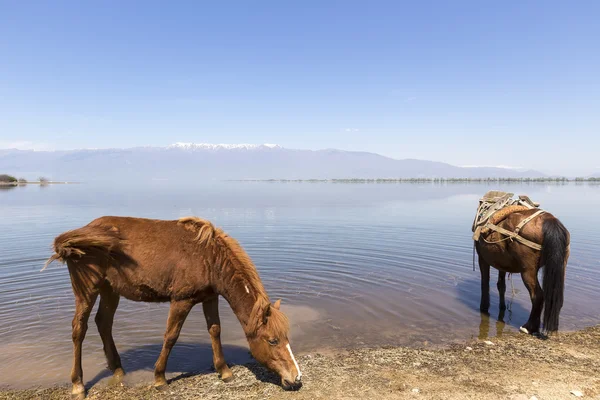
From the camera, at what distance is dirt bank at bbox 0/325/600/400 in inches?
203

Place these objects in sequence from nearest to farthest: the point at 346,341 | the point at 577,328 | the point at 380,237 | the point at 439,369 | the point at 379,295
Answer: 1. the point at 439,369
2. the point at 346,341
3. the point at 577,328
4. the point at 379,295
5. the point at 380,237

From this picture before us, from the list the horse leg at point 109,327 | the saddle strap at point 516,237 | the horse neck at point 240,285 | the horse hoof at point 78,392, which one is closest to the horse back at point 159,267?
the horse neck at point 240,285

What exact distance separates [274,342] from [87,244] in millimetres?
3198

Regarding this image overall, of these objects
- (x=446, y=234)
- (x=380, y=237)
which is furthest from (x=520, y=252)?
(x=446, y=234)

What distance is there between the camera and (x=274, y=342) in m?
5.05

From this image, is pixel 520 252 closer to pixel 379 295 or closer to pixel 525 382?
pixel 525 382

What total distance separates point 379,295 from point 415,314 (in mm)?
1600

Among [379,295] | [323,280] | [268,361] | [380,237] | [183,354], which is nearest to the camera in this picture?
[268,361]

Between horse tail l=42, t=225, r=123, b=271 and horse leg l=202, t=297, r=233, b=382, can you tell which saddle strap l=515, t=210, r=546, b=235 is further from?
horse tail l=42, t=225, r=123, b=271

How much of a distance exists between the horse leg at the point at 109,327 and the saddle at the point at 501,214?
26.4ft

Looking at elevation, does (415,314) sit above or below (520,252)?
below

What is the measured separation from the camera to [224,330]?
820cm

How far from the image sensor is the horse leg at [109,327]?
6.11 meters

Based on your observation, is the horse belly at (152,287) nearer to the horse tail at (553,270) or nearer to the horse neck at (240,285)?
the horse neck at (240,285)
